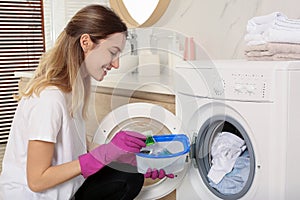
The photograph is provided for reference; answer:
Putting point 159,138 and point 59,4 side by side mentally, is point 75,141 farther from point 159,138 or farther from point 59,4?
point 59,4

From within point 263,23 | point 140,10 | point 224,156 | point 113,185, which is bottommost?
Result: point 113,185

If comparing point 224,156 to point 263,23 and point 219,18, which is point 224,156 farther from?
point 219,18

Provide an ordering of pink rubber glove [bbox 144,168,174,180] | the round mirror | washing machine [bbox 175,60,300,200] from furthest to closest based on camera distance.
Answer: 1. the round mirror
2. pink rubber glove [bbox 144,168,174,180]
3. washing machine [bbox 175,60,300,200]

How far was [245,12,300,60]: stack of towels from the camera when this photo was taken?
54.4 inches

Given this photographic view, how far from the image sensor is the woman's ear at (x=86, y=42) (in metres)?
1.42

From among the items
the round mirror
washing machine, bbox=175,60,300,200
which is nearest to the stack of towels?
washing machine, bbox=175,60,300,200

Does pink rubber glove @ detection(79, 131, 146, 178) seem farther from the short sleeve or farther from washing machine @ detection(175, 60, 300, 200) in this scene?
washing machine @ detection(175, 60, 300, 200)

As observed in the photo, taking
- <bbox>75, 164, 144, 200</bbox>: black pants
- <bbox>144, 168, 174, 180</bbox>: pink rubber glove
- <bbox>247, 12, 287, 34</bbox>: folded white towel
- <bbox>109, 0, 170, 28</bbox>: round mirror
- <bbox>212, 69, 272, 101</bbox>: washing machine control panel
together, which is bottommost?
<bbox>75, 164, 144, 200</bbox>: black pants

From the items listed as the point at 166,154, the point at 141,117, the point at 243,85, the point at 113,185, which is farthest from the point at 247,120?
the point at 113,185

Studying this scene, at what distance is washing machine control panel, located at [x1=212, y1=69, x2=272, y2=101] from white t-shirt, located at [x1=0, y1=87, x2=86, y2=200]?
57 centimetres

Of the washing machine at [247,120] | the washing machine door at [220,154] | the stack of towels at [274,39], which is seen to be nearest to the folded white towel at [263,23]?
the stack of towels at [274,39]

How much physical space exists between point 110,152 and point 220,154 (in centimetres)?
44

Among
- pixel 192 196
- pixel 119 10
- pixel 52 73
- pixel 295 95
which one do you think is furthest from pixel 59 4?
pixel 295 95

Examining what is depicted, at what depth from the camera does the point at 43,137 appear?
1.33 metres
